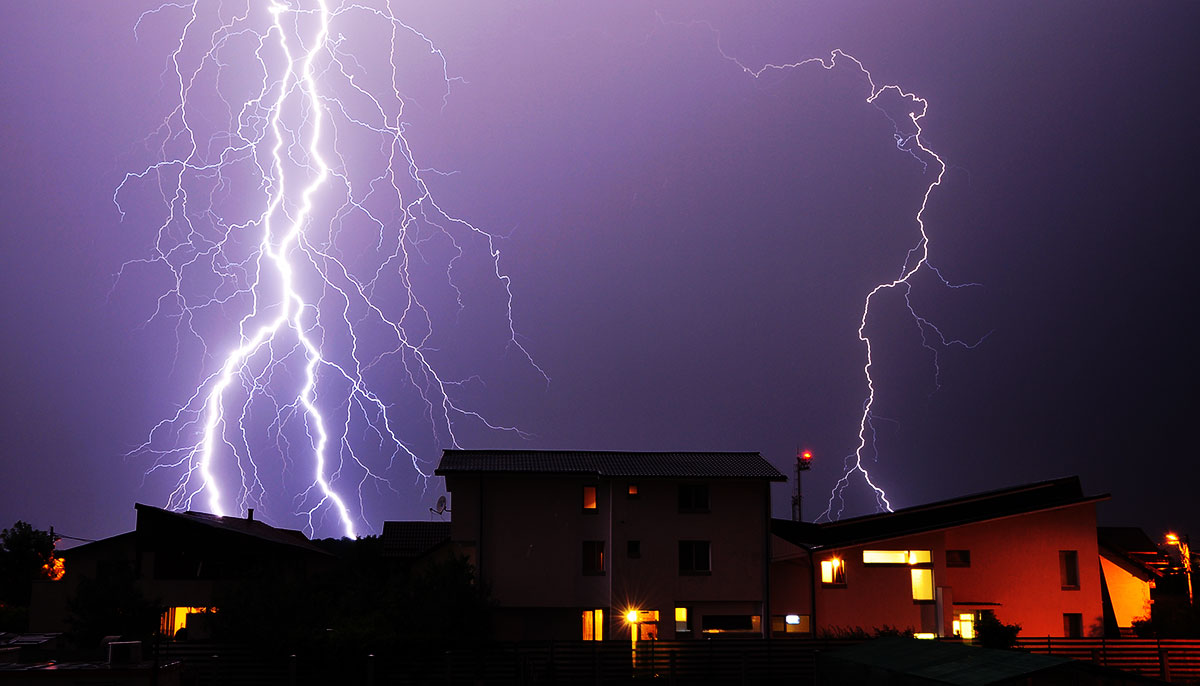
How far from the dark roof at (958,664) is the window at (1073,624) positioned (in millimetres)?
9471

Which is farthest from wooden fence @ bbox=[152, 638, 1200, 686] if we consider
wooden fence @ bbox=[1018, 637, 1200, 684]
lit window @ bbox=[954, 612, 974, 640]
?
lit window @ bbox=[954, 612, 974, 640]

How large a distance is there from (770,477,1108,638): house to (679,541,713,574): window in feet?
8.00

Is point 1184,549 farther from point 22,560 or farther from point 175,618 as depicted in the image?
point 22,560

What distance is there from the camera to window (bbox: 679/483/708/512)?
27578 mm

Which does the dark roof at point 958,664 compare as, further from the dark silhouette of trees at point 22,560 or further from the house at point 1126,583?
the dark silhouette of trees at point 22,560

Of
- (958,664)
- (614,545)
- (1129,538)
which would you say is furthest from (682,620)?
(1129,538)

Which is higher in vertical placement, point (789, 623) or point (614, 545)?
point (614, 545)

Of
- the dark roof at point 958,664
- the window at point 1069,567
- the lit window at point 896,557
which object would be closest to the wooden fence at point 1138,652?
the dark roof at point 958,664

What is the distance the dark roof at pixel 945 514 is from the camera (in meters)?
25.8

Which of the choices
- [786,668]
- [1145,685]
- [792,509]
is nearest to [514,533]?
[786,668]

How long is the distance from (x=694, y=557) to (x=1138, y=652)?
10899 mm

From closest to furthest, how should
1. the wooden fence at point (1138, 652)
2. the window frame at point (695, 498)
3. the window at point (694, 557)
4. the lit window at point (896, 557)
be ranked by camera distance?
the wooden fence at point (1138, 652), the lit window at point (896, 557), the window at point (694, 557), the window frame at point (695, 498)

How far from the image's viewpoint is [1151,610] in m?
26.3

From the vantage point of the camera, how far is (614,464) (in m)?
28.3
